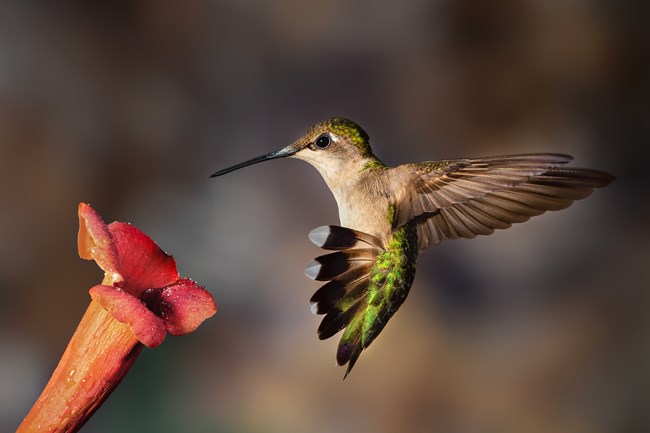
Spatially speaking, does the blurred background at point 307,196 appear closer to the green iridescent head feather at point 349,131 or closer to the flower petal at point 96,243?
the green iridescent head feather at point 349,131

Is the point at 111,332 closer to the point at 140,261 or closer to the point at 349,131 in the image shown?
the point at 140,261

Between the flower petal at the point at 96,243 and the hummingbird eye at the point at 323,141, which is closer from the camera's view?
the flower petal at the point at 96,243

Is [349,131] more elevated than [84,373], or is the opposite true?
[349,131]

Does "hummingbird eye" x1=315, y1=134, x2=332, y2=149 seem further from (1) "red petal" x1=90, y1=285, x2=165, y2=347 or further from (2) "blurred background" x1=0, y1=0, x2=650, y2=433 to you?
(2) "blurred background" x1=0, y1=0, x2=650, y2=433

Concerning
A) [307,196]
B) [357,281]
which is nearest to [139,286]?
[357,281]

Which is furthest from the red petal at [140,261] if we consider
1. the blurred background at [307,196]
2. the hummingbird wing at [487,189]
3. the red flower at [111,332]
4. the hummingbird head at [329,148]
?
the blurred background at [307,196]

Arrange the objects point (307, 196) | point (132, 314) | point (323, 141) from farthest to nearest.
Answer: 1. point (307, 196)
2. point (323, 141)
3. point (132, 314)
